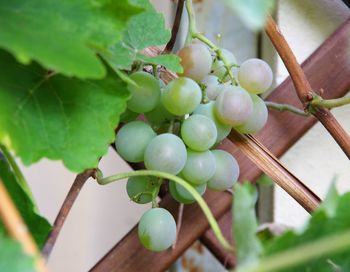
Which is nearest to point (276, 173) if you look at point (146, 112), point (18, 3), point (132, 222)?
point (146, 112)

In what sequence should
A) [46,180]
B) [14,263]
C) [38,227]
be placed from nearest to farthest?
[14,263] < [38,227] < [46,180]

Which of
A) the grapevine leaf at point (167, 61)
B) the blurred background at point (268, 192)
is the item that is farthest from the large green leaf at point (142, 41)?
the blurred background at point (268, 192)

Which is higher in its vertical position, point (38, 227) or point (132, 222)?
point (38, 227)

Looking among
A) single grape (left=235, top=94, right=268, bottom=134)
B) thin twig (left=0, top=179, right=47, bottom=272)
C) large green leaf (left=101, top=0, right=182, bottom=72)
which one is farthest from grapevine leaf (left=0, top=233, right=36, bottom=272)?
single grape (left=235, top=94, right=268, bottom=134)

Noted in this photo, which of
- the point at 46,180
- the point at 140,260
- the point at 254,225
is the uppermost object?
the point at 254,225

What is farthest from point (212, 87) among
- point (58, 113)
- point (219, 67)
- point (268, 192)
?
point (268, 192)

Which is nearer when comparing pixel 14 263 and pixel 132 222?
pixel 14 263

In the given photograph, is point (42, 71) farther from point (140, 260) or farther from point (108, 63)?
point (140, 260)

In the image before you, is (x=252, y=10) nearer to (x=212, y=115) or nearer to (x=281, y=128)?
(x=212, y=115)
